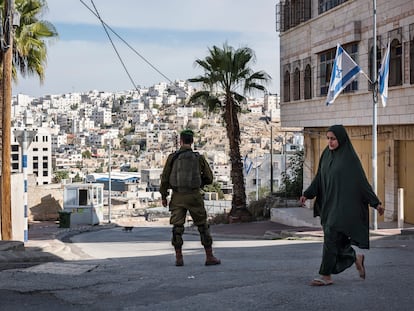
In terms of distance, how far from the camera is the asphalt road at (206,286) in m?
6.05

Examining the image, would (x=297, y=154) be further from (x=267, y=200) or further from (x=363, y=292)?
(x=363, y=292)

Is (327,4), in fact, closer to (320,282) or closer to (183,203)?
(183,203)

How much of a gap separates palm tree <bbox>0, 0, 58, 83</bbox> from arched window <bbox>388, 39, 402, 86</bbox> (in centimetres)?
976

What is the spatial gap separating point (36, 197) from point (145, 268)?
3860cm

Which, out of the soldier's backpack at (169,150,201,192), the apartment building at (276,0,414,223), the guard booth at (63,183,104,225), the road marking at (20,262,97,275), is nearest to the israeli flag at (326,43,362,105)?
the apartment building at (276,0,414,223)

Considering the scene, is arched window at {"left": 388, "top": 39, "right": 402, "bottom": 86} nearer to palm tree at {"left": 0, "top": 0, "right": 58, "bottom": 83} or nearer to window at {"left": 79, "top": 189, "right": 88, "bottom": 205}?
palm tree at {"left": 0, "top": 0, "right": 58, "bottom": 83}

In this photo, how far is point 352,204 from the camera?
22.4 feet

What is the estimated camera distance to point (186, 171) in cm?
848

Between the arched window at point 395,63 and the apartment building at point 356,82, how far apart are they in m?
0.03

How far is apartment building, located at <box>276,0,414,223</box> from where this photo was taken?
18297mm

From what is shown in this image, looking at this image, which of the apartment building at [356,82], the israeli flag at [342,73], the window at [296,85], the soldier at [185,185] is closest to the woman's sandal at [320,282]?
the soldier at [185,185]

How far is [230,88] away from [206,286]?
21068 millimetres

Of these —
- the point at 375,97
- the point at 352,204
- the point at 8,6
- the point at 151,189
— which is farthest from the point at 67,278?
the point at 151,189

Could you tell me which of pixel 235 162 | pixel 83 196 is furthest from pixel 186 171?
pixel 83 196
